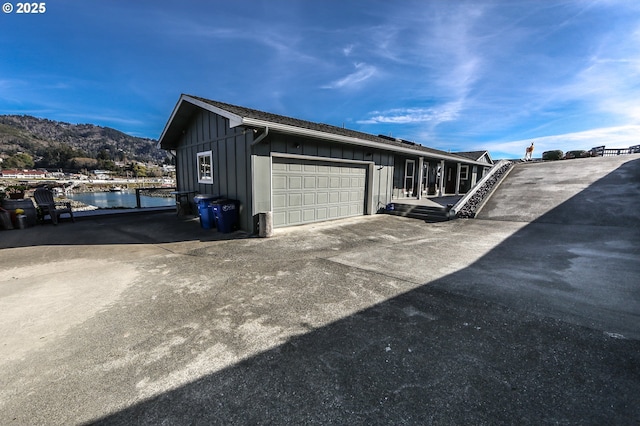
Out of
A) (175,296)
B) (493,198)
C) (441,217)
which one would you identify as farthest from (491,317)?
(493,198)

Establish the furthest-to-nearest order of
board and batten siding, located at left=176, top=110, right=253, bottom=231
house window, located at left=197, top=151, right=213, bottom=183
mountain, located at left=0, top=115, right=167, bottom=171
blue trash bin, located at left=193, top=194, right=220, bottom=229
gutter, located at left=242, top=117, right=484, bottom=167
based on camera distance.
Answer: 1. mountain, located at left=0, top=115, right=167, bottom=171
2. house window, located at left=197, top=151, right=213, bottom=183
3. blue trash bin, located at left=193, top=194, right=220, bottom=229
4. board and batten siding, located at left=176, top=110, right=253, bottom=231
5. gutter, located at left=242, top=117, right=484, bottom=167

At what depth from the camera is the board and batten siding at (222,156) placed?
23.1 feet

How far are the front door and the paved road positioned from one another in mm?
8401

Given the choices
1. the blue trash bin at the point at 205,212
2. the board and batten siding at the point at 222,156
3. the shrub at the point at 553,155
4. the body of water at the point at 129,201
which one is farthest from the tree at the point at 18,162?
the shrub at the point at 553,155

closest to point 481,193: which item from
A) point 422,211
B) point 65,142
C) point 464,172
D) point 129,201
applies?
point 422,211

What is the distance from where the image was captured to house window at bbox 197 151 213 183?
28.4ft

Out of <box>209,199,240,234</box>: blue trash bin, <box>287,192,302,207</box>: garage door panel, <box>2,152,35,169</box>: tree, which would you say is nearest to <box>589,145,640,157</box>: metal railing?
<box>287,192,302,207</box>: garage door panel

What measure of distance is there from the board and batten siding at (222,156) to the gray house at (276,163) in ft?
0.09

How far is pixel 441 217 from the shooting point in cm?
945

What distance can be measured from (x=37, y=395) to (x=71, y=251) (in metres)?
4.85

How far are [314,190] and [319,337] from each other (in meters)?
6.40

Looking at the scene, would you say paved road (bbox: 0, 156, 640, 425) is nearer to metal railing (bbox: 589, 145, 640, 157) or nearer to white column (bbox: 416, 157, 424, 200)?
white column (bbox: 416, 157, 424, 200)

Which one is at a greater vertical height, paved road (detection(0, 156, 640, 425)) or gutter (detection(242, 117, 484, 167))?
gutter (detection(242, 117, 484, 167))

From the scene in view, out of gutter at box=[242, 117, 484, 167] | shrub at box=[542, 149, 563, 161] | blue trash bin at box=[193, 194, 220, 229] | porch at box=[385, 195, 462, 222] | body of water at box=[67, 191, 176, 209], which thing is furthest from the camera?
shrub at box=[542, 149, 563, 161]
